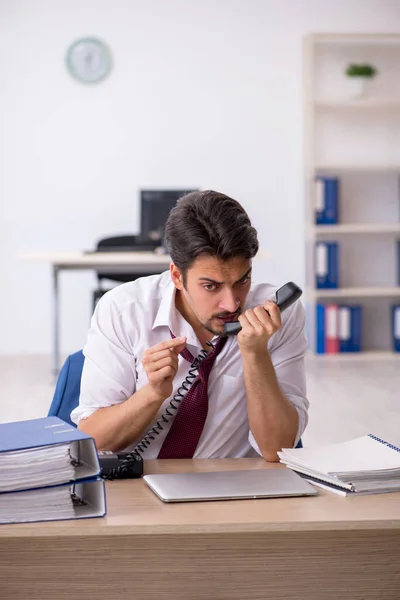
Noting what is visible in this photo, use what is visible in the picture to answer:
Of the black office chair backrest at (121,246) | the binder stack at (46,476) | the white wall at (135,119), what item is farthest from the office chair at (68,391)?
the white wall at (135,119)

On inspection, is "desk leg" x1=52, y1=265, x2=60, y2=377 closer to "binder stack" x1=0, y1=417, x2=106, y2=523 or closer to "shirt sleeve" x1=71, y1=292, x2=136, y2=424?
"shirt sleeve" x1=71, y1=292, x2=136, y2=424

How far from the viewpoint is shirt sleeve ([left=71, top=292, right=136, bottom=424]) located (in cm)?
173

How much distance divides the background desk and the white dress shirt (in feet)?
11.5

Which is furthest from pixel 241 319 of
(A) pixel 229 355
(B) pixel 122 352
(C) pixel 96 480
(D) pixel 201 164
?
(D) pixel 201 164

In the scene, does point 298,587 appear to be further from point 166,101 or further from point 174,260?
point 166,101

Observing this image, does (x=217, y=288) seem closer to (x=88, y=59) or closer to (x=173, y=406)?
(x=173, y=406)

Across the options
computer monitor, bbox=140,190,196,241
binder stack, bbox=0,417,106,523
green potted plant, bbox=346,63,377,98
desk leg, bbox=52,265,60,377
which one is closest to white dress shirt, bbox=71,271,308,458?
binder stack, bbox=0,417,106,523

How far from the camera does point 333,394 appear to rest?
4.97 m

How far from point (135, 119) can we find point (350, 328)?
2.34m

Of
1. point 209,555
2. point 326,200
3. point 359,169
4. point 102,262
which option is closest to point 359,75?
point 359,169

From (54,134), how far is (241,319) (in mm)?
5308

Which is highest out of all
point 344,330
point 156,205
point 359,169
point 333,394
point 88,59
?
point 88,59

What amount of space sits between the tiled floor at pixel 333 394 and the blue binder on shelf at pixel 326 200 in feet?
3.53

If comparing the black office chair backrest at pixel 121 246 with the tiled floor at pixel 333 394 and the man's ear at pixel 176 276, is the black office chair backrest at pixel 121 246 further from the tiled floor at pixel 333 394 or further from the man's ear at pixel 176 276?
the man's ear at pixel 176 276
